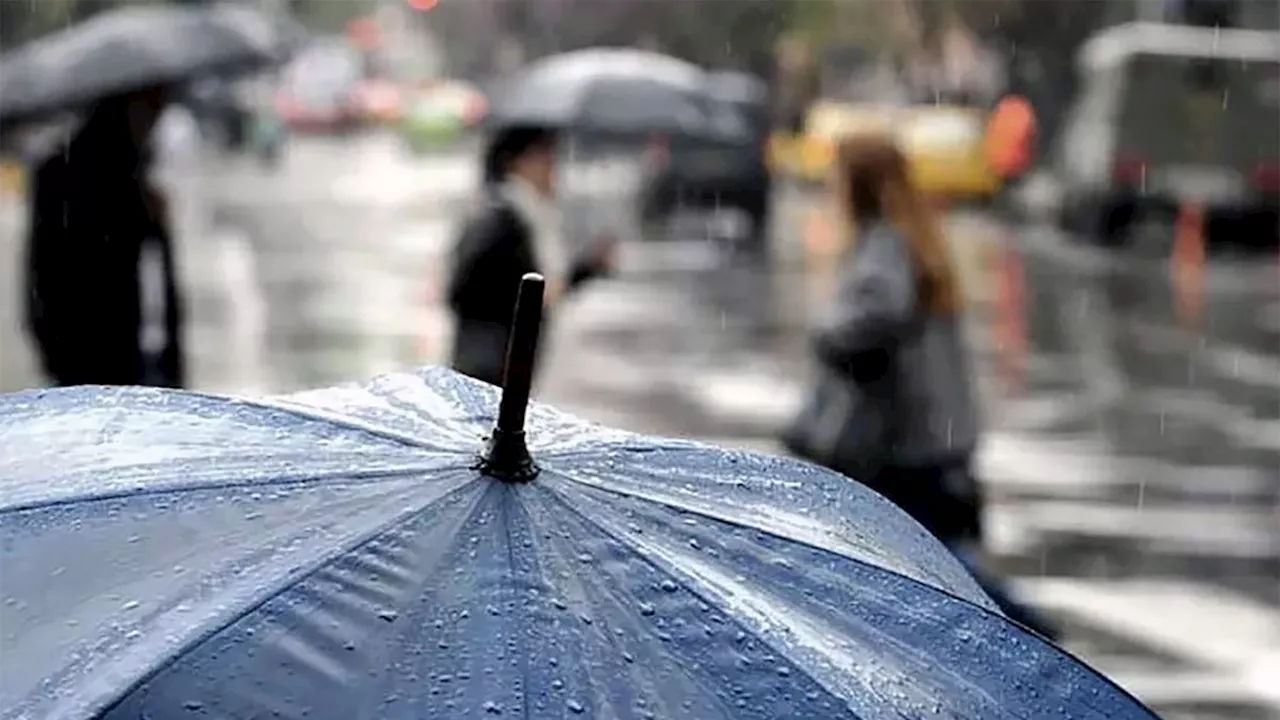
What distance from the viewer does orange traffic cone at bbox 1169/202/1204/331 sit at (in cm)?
2028

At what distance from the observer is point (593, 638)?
2150 millimetres

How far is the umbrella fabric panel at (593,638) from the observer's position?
2.06m

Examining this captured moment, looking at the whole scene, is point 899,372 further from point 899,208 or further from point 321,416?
point 321,416

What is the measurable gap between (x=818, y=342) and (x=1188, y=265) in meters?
19.3

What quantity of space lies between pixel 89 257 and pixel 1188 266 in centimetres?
1966

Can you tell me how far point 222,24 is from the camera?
790 centimetres

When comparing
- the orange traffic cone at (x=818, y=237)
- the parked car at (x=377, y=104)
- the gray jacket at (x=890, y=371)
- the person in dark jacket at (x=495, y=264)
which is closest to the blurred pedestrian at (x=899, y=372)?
the gray jacket at (x=890, y=371)

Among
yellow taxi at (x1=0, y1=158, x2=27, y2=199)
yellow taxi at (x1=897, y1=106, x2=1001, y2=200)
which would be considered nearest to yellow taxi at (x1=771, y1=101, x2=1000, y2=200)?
yellow taxi at (x1=897, y1=106, x2=1001, y2=200)

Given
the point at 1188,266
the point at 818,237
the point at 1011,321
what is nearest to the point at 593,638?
the point at 1011,321

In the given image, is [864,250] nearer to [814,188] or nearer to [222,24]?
[222,24]

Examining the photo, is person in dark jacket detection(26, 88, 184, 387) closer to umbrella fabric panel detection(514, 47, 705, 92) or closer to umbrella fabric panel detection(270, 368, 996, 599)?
umbrella fabric panel detection(514, 47, 705, 92)

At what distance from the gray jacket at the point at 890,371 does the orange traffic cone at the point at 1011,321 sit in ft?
26.6

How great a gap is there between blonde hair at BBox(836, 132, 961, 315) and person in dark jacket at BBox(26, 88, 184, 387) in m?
1.93

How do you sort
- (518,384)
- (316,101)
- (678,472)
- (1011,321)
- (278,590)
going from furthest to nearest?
(316,101) → (1011,321) → (678,472) → (518,384) → (278,590)
